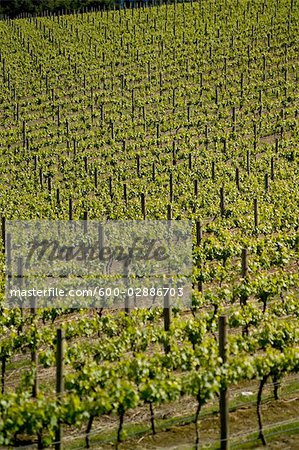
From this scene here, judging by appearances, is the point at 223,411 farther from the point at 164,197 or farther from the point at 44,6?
the point at 44,6

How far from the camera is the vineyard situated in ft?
33.8

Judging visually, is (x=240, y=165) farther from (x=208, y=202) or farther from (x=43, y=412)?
(x=43, y=412)

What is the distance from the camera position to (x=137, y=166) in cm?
2889

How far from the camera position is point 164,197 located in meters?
25.0

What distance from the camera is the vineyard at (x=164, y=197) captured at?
33.8ft

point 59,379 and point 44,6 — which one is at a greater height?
point 44,6

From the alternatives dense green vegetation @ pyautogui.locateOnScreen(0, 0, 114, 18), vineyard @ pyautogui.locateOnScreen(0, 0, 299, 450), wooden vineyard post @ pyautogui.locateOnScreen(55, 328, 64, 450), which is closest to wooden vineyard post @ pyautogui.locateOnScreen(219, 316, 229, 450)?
vineyard @ pyautogui.locateOnScreen(0, 0, 299, 450)

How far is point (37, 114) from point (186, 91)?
800cm

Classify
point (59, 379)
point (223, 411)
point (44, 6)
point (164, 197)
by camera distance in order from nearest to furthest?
point (59, 379), point (223, 411), point (164, 197), point (44, 6)

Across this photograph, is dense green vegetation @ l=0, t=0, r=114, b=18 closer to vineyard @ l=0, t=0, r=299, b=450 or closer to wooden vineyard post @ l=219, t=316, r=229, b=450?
vineyard @ l=0, t=0, r=299, b=450

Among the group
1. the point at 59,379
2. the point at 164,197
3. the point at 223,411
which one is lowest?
the point at 223,411

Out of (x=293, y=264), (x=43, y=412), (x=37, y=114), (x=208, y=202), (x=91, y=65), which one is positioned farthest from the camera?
(x=91, y=65)

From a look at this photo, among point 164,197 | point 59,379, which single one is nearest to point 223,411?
point 59,379

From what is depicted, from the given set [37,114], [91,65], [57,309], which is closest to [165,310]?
[57,309]
